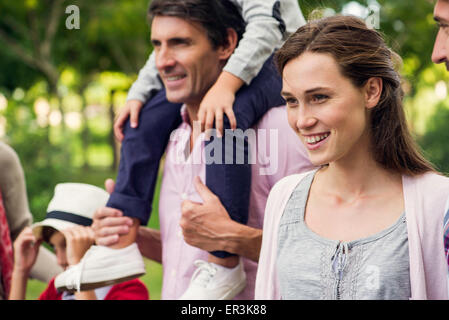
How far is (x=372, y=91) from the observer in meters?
1.93

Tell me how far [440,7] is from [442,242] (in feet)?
2.23

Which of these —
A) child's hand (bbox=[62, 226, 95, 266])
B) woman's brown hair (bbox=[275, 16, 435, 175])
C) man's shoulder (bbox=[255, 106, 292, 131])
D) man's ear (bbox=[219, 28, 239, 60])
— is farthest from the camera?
child's hand (bbox=[62, 226, 95, 266])

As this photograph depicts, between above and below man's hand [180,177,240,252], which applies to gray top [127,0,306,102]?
above

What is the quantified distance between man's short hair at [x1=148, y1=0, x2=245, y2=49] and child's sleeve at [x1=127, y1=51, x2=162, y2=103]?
1.02 ft

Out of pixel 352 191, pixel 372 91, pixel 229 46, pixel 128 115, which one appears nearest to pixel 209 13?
pixel 229 46

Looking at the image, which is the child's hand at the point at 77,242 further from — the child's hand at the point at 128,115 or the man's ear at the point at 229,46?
the man's ear at the point at 229,46

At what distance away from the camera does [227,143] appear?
97.2 inches

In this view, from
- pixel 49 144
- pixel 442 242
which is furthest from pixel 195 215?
pixel 49 144

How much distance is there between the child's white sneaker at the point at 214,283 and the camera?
2469mm

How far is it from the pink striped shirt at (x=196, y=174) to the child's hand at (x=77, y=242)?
14.7 inches

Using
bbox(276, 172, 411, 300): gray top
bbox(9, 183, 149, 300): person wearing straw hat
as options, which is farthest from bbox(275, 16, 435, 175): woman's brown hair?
bbox(9, 183, 149, 300): person wearing straw hat

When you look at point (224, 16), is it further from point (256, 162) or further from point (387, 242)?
point (387, 242)

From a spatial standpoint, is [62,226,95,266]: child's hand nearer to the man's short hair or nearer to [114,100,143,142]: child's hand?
[114,100,143,142]: child's hand

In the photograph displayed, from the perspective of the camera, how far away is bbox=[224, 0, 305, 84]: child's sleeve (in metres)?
2.53
